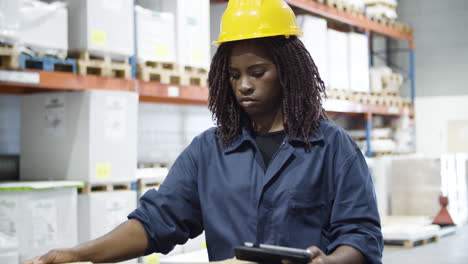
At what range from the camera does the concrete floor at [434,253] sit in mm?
7332

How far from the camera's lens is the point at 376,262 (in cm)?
207

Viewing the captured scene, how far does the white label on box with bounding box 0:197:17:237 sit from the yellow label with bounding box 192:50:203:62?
2.59m

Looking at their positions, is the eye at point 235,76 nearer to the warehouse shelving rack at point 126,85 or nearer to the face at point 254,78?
the face at point 254,78

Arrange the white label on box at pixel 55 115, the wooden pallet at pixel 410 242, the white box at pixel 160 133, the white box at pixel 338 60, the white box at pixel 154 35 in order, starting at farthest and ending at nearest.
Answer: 1. the white box at pixel 338 60
2. the wooden pallet at pixel 410 242
3. the white box at pixel 160 133
4. the white box at pixel 154 35
5. the white label on box at pixel 55 115

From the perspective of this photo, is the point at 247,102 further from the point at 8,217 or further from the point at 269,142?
the point at 8,217

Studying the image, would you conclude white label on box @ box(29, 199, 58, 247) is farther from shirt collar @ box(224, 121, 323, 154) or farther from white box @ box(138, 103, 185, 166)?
shirt collar @ box(224, 121, 323, 154)

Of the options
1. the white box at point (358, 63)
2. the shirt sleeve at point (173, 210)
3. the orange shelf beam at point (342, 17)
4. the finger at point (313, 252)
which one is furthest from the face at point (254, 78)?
the white box at point (358, 63)

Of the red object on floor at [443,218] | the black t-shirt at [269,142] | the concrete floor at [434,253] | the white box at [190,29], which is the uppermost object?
the white box at [190,29]

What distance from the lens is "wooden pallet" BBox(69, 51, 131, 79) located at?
5.66 metres

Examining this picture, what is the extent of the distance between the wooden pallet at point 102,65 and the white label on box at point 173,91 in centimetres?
61

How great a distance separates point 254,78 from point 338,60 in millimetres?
7421

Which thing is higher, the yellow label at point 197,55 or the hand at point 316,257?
the yellow label at point 197,55

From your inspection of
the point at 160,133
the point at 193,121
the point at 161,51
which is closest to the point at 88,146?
the point at 161,51

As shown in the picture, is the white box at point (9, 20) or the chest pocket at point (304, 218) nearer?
the chest pocket at point (304, 218)
